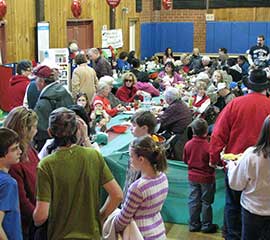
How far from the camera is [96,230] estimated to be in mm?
2914

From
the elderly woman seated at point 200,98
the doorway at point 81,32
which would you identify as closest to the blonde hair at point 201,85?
the elderly woman seated at point 200,98

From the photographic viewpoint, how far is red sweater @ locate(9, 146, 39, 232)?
2.88 meters

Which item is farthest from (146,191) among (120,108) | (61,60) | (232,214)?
(61,60)

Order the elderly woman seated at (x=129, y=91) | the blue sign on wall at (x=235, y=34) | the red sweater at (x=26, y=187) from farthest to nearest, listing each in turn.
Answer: the blue sign on wall at (x=235, y=34) → the elderly woman seated at (x=129, y=91) → the red sweater at (x=26, y=187)

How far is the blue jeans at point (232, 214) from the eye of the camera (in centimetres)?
424

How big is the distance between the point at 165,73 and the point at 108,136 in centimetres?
508

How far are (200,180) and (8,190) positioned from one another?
9.15 ft

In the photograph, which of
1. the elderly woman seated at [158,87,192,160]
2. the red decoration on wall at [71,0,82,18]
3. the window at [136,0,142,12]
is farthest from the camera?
the window at [136,0,142,12]

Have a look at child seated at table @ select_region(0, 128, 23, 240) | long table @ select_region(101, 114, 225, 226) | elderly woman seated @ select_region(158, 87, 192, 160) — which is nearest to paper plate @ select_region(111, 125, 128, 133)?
elderly woman seated @ select_region(158, 87, 192, 160)

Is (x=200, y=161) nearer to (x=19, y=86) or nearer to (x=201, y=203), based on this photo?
(x=201, y=203)

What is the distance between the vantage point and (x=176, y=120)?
6461 mm

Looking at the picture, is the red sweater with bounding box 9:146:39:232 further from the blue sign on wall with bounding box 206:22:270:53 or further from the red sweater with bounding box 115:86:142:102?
the blue sign on wall with bounding box 206:22:270:53

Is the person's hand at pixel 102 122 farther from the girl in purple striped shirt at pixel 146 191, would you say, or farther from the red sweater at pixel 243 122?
the girl in purple striped shirt at pixel 146 191

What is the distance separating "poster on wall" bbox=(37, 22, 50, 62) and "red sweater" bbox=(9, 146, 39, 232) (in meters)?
8.18
